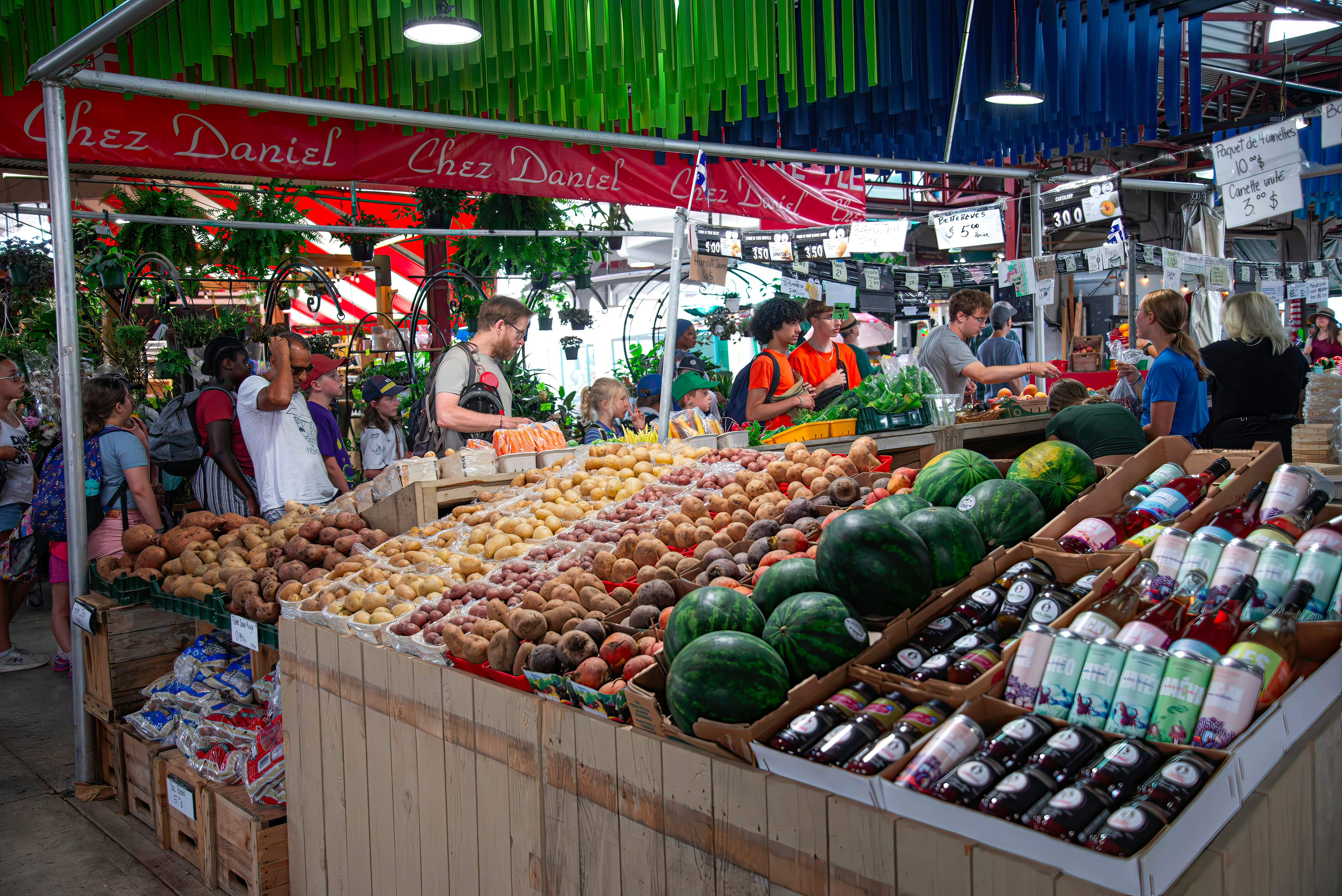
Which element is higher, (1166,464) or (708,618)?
(1166,464)

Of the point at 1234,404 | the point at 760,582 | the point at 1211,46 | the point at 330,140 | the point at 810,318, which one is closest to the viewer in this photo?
the point at 760,582

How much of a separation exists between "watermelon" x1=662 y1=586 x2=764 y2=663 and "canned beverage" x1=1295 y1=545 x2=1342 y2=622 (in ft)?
3.36

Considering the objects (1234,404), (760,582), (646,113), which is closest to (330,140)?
(646,113)

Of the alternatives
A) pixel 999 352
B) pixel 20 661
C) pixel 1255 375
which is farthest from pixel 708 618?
pixel 999 352

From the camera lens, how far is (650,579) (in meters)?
2.44

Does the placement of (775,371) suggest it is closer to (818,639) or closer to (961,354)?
(961,354)

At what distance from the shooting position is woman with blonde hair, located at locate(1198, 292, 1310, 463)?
15.0 ft

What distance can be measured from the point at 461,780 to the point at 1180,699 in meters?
1.58

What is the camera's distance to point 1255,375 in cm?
458

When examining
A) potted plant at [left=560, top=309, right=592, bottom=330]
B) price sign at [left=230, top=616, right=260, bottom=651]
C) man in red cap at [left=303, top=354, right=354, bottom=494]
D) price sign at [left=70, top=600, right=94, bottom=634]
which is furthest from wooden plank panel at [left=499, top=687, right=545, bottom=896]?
potted plant at [left=560, top=309, right=592, bottom=330]

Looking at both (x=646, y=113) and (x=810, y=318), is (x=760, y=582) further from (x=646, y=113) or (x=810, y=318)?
(x=810, y=318)

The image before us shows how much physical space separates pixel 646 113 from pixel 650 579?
270 centimetres

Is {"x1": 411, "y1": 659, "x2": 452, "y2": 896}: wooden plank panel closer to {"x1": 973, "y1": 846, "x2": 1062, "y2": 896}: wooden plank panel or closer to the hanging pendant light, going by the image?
{"x1": 973, "y1": 846, "x2": 1062, "y2": 896}: wooden plank panel

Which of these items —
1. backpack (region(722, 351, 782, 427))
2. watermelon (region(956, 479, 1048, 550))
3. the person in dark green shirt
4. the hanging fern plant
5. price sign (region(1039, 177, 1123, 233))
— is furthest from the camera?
the hanging fern plant
